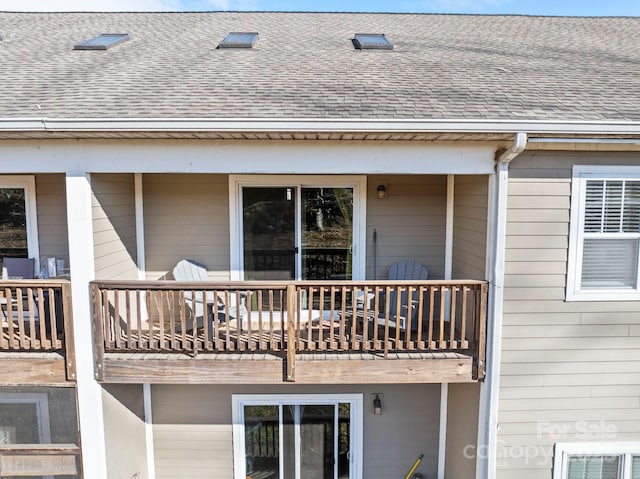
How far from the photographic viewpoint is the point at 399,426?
5.17 m

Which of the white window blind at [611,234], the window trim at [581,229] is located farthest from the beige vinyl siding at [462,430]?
the white window blind at [611,234]

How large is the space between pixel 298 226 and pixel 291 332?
163 cm

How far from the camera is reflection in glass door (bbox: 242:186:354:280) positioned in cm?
506

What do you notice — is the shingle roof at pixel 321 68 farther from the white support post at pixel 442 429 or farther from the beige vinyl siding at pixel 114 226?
the white support post at pixel 442 429

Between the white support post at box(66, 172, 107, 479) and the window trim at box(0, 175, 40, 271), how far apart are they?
1.49 metres

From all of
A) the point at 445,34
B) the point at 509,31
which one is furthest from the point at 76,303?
the point at 509,31

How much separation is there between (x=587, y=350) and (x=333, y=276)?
9.19 feet

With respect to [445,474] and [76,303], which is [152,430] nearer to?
[76,303]

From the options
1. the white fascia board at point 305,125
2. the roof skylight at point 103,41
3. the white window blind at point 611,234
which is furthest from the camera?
the roof skylight at point 103,41

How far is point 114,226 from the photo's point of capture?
4.41 meters

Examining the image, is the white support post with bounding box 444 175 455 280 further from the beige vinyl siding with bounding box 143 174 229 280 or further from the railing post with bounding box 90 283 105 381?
the railing post with bounding box 90 283 105 381

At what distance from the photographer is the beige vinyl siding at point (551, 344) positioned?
3914mm

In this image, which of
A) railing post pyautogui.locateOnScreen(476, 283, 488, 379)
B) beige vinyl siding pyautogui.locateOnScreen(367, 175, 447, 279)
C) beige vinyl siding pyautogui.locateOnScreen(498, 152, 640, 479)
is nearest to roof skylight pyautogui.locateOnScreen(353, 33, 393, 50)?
beige vinyl siding pyautogui.locateOnScreen(367, 175, 447, 279)

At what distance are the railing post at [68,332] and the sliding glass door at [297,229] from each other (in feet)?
6.18
